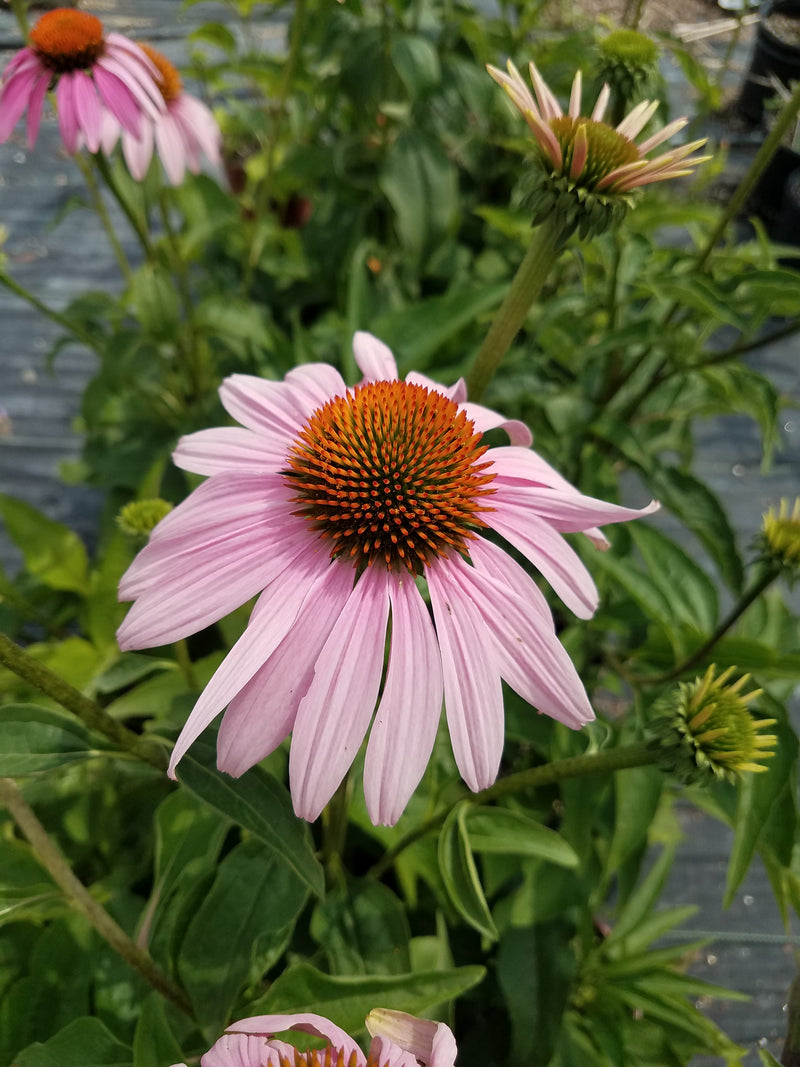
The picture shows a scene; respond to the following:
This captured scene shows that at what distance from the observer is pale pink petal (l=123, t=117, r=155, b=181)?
91 centimetres

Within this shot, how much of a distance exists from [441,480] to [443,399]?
0.07 meters

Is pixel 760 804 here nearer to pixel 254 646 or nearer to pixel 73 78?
pixel 254 646

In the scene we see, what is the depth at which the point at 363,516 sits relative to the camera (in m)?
0.49

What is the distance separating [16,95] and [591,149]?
701 millimetres

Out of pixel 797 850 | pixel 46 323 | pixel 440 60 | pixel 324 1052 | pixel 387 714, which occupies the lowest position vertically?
Answer: pixel 797 850

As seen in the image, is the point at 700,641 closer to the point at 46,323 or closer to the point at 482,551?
the point at 482,551

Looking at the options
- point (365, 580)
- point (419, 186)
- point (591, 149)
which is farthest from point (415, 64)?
point (365, 580)

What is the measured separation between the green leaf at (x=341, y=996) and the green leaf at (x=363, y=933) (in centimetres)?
17

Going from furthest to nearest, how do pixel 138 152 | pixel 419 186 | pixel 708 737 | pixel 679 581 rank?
1. pixel 419 186
2. pixel 138 152
3. pixel 679 581
4. pixel 708 737

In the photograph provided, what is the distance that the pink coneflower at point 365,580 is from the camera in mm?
408

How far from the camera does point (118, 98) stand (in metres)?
0.85

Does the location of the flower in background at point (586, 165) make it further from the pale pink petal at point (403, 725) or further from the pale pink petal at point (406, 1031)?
the pale pink petal at point (406, 1031)

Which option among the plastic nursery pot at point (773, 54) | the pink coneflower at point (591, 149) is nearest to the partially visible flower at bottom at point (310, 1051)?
the pink coneflower at point (591, 149)

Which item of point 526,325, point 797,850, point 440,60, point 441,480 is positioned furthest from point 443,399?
point 440,60
